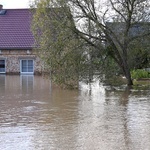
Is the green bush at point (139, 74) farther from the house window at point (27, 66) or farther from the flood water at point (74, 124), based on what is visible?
the house window at point (27, 66)

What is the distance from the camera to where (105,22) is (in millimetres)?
21734

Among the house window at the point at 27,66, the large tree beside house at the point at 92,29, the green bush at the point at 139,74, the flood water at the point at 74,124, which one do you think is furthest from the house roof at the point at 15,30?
the flood water at the point at 74,124

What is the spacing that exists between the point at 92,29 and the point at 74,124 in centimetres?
1183

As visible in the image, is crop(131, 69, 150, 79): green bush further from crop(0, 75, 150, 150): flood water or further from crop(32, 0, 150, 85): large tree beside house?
crop(0, 75, 150, 150): flood water

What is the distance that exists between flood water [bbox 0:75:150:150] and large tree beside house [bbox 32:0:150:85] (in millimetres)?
5635

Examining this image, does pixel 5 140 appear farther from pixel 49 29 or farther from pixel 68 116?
pixel 49 29

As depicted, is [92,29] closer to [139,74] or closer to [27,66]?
[139,74]

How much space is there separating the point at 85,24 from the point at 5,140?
1400cm

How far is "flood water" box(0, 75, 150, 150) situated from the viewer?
7871 millimetres

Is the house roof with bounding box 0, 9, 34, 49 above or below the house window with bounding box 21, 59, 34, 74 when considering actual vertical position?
above

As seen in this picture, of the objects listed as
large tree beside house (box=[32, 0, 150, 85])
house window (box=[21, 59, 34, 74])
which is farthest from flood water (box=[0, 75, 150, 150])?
house window (box=[21, 59, 34, 74])

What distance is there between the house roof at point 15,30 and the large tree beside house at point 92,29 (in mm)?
17334

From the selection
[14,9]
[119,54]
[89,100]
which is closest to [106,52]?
[119,54]

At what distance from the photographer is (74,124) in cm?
1008
